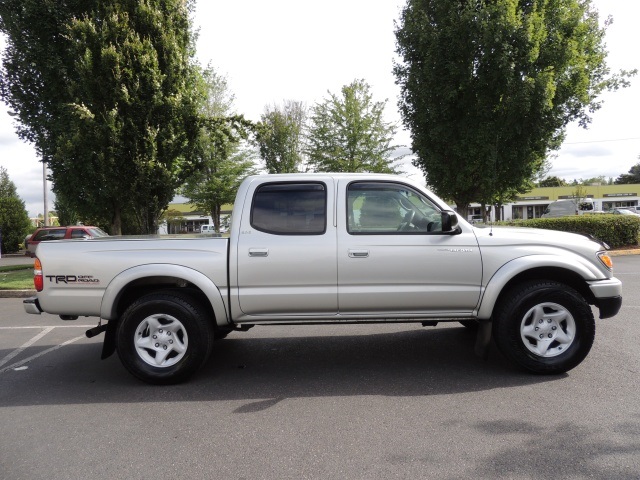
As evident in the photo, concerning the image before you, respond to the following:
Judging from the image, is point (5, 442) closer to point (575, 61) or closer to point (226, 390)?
point (226, 390)

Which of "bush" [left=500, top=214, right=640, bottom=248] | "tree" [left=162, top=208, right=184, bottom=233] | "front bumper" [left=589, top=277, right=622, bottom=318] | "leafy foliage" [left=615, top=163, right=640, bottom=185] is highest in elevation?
"leafy foliage" [left=615, top=163, right=640, bottom=185]

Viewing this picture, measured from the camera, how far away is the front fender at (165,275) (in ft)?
15.1

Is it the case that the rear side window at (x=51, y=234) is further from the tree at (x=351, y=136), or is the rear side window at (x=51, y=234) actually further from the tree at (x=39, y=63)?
the tree at (x=351, y=136)

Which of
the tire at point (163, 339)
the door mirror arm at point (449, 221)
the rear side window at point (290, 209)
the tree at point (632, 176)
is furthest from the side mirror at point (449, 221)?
the tree at point (632, 176)

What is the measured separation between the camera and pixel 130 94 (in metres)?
12.1

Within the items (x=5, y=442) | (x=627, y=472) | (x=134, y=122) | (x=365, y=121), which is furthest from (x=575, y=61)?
(x=5, y=442)

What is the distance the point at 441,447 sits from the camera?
3281mm

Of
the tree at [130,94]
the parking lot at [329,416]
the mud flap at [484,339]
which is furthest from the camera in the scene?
the tree at [130,94]

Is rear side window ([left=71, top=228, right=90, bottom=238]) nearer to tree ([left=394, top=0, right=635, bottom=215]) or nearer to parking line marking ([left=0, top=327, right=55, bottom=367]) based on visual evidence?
parking line marking ([left=0, top=327, right=55, bottom=367])

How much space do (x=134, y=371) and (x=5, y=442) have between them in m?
1.28

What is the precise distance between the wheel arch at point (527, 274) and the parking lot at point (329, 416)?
0.76 metres

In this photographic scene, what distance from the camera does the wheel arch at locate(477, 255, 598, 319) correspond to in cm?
463

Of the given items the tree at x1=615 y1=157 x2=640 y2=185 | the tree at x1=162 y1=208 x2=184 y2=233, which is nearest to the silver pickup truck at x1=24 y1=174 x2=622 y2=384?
the tree at x1=162 y1=208 x2=184 y2=233

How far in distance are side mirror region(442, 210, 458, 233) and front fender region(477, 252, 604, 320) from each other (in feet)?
2.05
